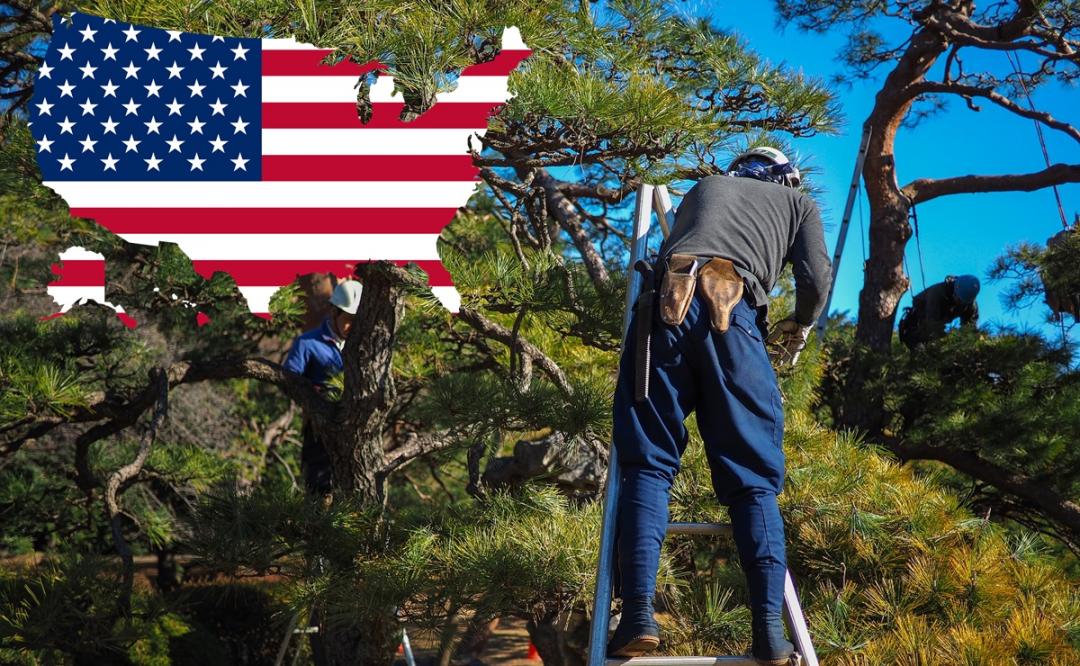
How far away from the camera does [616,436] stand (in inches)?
84.6

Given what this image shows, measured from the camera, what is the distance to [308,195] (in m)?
2.71

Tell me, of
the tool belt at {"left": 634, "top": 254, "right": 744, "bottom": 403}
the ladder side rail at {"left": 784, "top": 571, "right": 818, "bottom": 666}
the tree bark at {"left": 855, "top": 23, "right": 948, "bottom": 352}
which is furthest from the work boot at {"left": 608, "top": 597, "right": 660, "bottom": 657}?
the tree bark at {"left": 855, "top": 23, "right": 948, "bottom": 352}

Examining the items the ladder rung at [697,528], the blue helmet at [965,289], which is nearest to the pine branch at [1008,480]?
the blue helmet at [965,289]

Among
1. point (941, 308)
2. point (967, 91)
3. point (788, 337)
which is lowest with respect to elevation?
point (788, 337)

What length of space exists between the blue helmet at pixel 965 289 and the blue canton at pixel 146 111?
449 cm

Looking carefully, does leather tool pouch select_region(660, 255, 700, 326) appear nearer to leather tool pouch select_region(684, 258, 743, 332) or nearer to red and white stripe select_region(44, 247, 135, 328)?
leather tool pouch select_region(684, 258, 743, 332)

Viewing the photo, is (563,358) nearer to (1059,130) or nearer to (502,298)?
(502,298)

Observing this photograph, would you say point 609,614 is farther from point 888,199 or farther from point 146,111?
point 888,199

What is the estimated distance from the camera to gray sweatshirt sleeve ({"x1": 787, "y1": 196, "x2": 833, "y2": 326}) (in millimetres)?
2328

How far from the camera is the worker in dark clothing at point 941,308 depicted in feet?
19.3

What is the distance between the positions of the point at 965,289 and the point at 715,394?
4.31 metres

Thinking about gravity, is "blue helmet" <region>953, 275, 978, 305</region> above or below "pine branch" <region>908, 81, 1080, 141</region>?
below

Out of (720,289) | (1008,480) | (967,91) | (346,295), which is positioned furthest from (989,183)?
(720,289)

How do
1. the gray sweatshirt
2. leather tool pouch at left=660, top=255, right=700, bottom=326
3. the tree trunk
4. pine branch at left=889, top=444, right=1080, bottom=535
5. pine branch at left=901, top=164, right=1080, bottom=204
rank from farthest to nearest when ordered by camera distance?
pine branch at left=901, top=164, right=1080, bottom=204, pine branch at left=889, top=444, right=1080, bottom=535, the tree trunk, the gray sweatshirt, leather tool pouch at left=660, top=255, right=700, bottom=326
